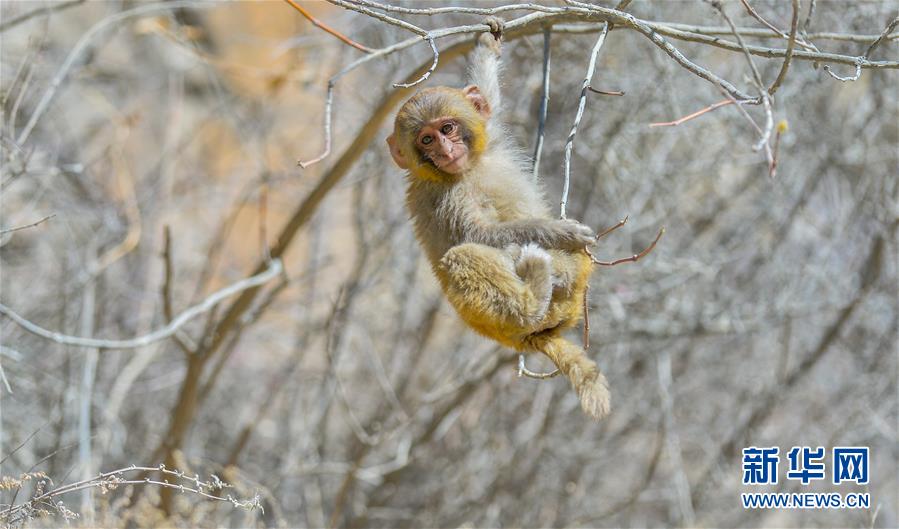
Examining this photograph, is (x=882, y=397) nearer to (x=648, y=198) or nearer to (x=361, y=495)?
(x=648, y=198)

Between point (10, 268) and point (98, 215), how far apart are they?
1000mm

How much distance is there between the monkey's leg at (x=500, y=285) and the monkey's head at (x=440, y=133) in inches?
21.1

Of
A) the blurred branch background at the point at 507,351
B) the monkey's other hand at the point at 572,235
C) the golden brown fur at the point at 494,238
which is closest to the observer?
the monkey's other hand at the point at 572,235

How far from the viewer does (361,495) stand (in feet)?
28.3

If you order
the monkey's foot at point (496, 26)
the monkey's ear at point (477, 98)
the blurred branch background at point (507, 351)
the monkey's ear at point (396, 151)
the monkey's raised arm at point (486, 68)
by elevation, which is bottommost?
the blurred branch background at point (507, 351)

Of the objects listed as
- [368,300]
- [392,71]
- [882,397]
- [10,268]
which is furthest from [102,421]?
[882,397]

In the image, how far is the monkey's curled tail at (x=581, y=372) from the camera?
4070mm

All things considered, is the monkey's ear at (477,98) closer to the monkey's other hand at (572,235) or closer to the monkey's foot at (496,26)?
the monkey's foot at (496,26)

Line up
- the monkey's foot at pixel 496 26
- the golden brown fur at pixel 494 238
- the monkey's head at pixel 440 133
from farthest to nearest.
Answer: the monkey's head at pixel 440 133 → the golden brown fur at pixel 494 238 → the monkey's foot at pixel 496 26

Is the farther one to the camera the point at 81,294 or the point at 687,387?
the point at 687,387

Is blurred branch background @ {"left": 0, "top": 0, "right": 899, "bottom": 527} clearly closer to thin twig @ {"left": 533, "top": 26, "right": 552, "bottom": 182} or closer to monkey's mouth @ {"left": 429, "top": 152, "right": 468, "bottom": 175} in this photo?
monkey's mouth @ {"left": 429, "top": 152, "right": 468, "bottom": 175}

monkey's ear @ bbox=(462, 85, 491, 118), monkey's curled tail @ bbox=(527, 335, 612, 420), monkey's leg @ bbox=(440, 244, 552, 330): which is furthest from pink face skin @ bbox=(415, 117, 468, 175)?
monkey's curled tail @ bbox=(527, 335, 612, 420)

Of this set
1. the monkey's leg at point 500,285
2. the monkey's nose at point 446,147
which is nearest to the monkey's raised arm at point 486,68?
the monkey's nose at point 446,147

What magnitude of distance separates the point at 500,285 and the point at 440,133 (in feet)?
2.86
